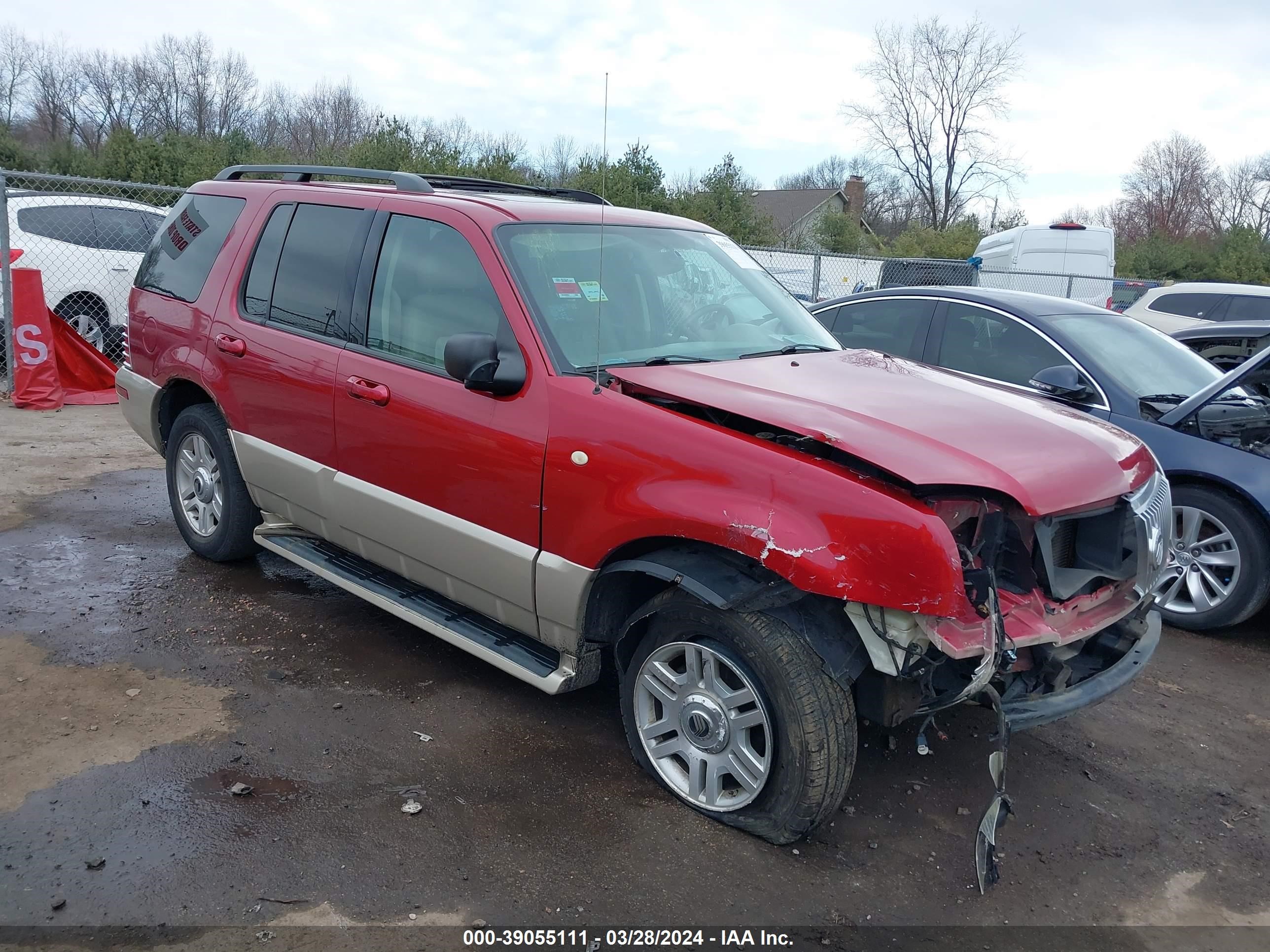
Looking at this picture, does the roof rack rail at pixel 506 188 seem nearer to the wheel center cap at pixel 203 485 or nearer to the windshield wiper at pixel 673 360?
the windshield wiper at pixel 673 360

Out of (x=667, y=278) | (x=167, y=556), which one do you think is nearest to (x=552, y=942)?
(x=667, y=278)

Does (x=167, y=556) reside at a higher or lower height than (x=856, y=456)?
lower

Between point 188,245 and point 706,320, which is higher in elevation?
point 188,245

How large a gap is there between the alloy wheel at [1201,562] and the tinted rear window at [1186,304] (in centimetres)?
905

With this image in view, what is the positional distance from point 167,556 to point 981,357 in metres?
5.11

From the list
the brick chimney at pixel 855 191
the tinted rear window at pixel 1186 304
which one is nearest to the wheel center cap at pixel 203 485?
the tinted rear window at pixel 1186 304

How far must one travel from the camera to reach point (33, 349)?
9.35m

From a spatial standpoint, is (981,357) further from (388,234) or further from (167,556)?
(167,556)

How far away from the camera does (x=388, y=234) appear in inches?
163

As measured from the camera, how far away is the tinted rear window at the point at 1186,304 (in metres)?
12.8

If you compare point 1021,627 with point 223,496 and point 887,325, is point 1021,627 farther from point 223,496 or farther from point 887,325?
→ point 887,325

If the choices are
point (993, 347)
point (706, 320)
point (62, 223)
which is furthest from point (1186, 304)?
point (62, 223)

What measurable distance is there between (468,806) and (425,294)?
2.01m

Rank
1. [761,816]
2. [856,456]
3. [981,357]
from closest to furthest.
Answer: [856,456]
[761,816]
[981,357]
